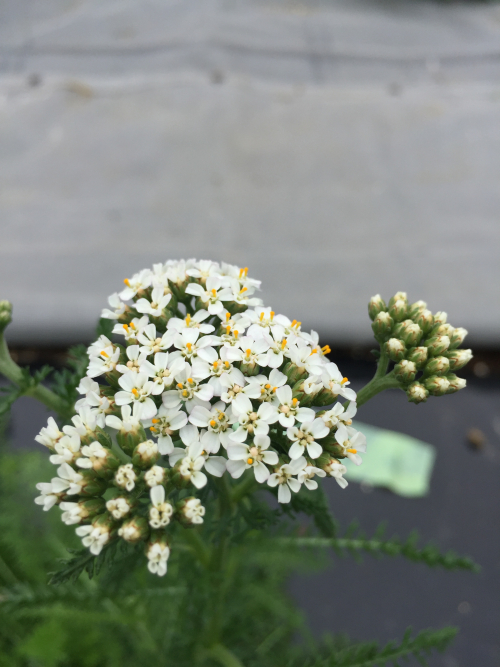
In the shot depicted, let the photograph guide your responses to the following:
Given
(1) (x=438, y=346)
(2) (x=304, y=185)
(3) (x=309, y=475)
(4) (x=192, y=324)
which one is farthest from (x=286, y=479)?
(2) (x=304, y=185)

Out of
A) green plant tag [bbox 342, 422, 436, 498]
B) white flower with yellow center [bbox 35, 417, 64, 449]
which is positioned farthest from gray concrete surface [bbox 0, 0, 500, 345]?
white flower with yellow center [bbox 35, 417, 64, 449]

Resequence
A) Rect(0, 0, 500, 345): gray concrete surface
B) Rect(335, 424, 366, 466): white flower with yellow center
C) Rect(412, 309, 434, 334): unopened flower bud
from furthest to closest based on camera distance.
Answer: Rect(0, 0, 500, 345): gray concrete surface → Rect(412, 309, 434, 334): unopened flower bud → Rect(335, 424, 366, 466): white flower with yellow center

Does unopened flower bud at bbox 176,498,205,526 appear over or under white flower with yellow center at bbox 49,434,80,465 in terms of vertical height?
under

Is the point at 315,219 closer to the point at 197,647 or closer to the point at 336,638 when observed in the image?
the point at 336,638

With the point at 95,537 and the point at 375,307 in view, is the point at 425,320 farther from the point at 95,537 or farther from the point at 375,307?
the point at 95,537

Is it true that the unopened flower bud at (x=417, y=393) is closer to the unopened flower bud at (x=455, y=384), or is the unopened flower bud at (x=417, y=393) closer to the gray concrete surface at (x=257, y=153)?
the unopened flower bud at (x=455, y=384)

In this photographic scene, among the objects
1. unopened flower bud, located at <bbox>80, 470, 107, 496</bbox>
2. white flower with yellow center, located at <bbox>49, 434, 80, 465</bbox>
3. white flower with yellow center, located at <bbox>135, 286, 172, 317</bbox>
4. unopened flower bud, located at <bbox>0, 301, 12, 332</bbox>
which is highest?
unopened flower bud, located at <bbox>0, 301, 12, 332</bbox>

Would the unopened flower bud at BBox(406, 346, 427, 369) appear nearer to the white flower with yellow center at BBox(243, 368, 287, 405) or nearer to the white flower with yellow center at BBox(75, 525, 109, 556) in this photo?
the white flower with yellow center at BBox(243, 368, 287, 405)

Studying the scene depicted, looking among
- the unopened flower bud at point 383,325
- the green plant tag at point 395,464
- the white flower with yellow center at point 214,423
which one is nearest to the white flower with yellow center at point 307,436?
the white flower with yellow center at point 214,423
